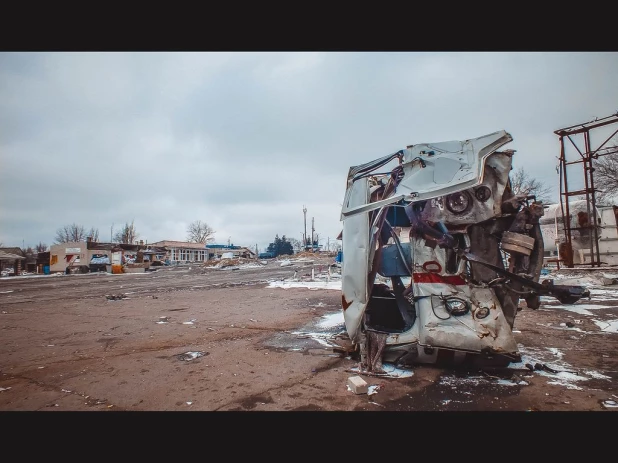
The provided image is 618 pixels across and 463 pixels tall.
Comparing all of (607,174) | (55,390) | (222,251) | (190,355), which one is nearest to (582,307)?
(190,355)

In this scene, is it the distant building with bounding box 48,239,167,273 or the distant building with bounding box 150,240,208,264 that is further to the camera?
the distant building with bounding box 150,240,208,264

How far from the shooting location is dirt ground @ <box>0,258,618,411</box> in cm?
283

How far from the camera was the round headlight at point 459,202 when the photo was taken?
340cm

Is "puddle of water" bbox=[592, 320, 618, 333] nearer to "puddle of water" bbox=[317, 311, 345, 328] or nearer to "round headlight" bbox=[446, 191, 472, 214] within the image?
"round headlight" bbox=[446, 191, 472, 214]

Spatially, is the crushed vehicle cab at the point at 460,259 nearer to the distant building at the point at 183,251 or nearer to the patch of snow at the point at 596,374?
the patch of snow at the point at 596,374

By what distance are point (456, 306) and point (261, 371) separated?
2.45 meters

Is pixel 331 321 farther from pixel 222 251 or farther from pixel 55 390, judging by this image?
pixel 222 251

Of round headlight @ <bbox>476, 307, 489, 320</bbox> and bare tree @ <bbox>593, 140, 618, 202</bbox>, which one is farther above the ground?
bare tree @ <bbox>593, 140, 618, 202</bbox>

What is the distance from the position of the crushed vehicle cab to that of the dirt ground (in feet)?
1.24

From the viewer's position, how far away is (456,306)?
3297mm

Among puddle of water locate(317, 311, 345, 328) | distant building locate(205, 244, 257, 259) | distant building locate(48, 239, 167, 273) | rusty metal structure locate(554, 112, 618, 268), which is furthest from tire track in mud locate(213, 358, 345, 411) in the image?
distant building locate(205, 244, 257, 259)
